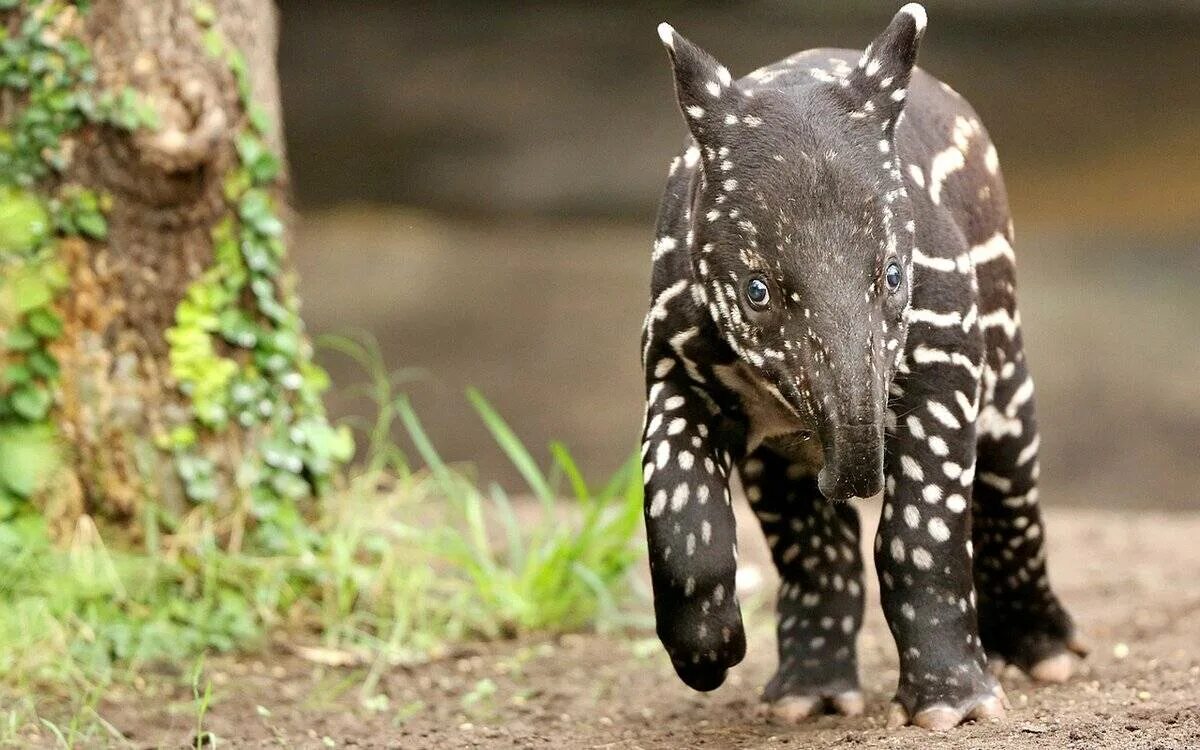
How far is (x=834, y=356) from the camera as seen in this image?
317 centimetres

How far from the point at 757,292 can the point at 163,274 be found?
257 centimetres

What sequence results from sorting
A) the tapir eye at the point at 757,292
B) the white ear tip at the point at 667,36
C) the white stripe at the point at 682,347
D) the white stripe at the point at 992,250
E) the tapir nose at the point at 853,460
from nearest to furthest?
the tapir nose at the point at 853,460 → the tapir eye at the point at 757,292 → the white ear tip at the point at 667,36 → the white stripe at the point at 682,347 → the white stripe at the point at 992,250

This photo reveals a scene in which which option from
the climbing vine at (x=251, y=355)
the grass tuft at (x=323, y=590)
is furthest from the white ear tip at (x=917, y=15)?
the climbing vine at (x=251, y=355)

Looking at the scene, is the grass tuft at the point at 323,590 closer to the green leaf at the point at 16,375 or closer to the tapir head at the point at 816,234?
the green leaf at the point at 16,375

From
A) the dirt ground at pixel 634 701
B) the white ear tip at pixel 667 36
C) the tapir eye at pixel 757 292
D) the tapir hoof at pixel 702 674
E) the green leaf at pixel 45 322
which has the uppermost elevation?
the white ear tip at pixel 667 36

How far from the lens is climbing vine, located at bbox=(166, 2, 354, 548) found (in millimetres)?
5176

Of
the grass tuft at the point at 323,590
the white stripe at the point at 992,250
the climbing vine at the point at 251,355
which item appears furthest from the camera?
the climbing vine at the point at 251,355

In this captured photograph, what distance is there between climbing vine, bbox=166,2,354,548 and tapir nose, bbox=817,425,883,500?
2.66 meters

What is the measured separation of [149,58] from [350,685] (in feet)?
6.84

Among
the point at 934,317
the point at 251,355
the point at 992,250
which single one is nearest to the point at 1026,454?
the point at 992,250

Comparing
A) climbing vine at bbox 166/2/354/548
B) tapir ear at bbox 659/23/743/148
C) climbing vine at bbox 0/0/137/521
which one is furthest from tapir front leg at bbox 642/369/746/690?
climbing vine at bbox 0/0/137/521

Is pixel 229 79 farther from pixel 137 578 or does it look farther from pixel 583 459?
pixel 583 459

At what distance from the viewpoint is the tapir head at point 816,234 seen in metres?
3.19

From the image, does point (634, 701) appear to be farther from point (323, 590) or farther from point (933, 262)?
point (933, 262)
